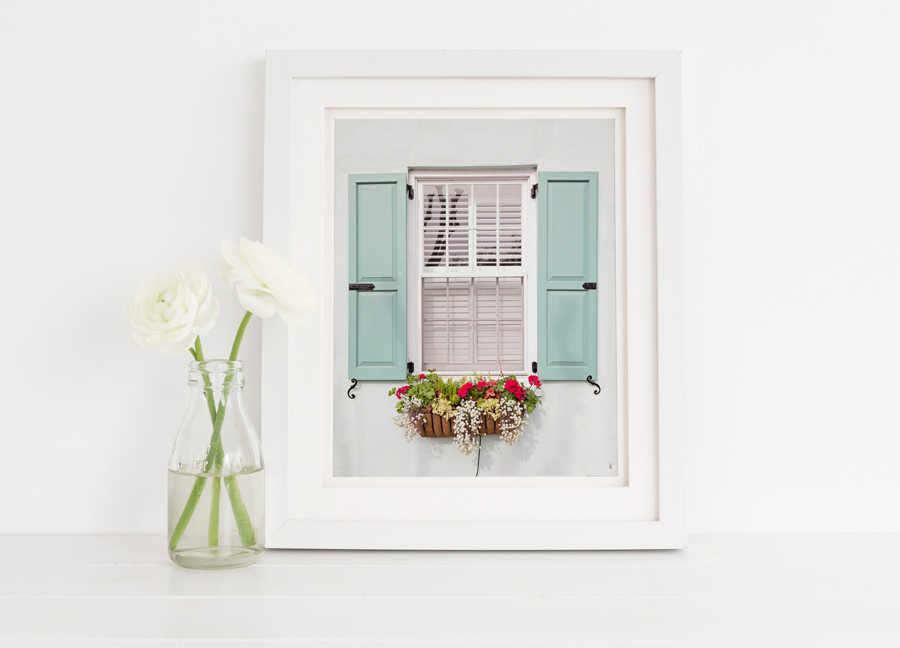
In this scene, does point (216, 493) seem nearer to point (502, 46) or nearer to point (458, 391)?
point (458, 391)

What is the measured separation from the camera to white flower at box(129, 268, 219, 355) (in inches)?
34.0

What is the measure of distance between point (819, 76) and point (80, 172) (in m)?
1.14

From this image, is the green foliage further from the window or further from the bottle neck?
the bottle neck

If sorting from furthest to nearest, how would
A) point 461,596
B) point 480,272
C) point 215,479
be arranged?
point 480,272 < point 215,479 < point 461,596

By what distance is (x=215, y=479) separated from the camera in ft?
2.93

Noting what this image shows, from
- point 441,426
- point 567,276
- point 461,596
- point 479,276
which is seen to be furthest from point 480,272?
Answer: point 461,596

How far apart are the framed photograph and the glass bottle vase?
7 centimetres

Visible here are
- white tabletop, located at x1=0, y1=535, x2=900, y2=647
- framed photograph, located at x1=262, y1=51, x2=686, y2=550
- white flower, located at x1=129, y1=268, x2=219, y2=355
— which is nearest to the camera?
white tabletop, located at x1=0, y1=535, x2=900, y2=647

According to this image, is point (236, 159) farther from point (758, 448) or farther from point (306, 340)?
point (758, 448)

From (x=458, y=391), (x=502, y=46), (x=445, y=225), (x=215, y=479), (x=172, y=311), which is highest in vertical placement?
(x=502, y=46)

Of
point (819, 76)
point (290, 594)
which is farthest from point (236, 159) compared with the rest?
point (819, 76)

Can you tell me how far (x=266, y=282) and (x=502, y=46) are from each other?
0.50m

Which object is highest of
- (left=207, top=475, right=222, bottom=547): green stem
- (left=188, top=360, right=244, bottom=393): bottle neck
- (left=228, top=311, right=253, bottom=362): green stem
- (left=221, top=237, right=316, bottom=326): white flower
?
(left=221, top=237, right=316, bottom=326): white flower

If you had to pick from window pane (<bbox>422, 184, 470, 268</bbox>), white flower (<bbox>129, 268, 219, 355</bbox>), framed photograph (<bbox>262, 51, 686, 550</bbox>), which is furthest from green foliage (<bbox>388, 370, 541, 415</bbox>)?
white flower (<bbox>129, 268, 219, 355</bbox>)
